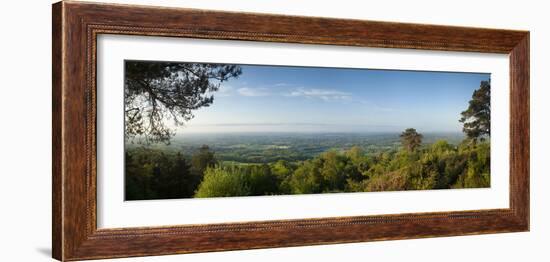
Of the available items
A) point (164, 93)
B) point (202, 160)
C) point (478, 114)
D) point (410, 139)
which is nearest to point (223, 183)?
point (202, 160)

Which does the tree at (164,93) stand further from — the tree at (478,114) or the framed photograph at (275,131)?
the tree at (478,114)

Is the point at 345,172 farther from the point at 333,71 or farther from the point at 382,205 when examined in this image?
the point at 333,71

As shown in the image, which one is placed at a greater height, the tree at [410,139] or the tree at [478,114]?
the tree at [478,114]

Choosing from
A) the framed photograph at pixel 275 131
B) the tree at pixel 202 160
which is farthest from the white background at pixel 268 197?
the tree at pixel 202 160

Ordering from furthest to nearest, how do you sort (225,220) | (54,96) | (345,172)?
(345,172) < (225,220) < (54,96)

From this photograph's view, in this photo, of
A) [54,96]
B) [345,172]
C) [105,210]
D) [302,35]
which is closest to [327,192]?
[345,172]

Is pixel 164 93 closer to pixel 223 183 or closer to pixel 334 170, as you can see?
pixel 223 183
